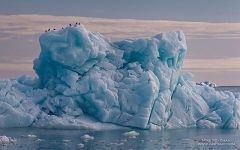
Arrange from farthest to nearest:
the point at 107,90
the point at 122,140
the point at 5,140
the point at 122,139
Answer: the point at 107,90
the point at 122,139
the point at 122,140
the point at 5,140

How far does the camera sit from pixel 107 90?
2950 centimetres

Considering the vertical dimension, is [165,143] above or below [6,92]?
below

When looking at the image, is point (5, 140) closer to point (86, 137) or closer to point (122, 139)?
point (86, 137)

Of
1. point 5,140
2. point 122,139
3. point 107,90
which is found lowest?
point 5,140

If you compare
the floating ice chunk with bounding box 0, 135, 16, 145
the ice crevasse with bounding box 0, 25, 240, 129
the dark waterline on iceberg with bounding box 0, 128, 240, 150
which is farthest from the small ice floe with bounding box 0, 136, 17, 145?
the ice crevasse with bounding box 0, 25, 240, 129

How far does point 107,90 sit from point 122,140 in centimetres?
458

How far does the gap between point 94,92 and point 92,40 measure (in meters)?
3.09

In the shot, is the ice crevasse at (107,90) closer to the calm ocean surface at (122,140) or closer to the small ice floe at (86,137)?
the calm ocean surface at (122,140)

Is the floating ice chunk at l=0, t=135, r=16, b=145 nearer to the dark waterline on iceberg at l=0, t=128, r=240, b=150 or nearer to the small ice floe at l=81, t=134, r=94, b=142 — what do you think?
the dark waterline on iceberg at l=0, t=128, r=240, b=150

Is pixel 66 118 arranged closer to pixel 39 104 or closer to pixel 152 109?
pixel 39 104

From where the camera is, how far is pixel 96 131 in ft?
94.9

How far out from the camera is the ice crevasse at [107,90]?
29312 millimetres

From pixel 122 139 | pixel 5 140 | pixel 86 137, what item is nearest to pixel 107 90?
pixel 122 139

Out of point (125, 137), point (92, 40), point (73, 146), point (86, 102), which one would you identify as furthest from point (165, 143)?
→ point (92, 40)
